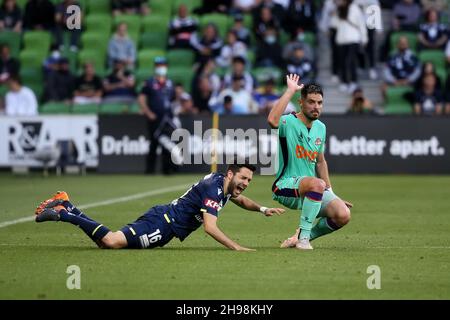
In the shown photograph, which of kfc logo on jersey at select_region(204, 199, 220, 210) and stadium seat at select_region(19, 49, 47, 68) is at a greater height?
stadium seat at select_region(19, 49, 47, 68)

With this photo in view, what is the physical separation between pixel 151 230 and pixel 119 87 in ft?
53.1

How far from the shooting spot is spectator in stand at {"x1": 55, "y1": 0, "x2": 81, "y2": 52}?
2941 cm

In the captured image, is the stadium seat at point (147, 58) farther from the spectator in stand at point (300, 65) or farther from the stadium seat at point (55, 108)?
the spectator in stand at point (300, 65)

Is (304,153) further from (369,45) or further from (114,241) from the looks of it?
(369,45)

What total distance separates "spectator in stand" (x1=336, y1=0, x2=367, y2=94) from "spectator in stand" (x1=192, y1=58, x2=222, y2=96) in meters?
2.89

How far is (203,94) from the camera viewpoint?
88.8ft

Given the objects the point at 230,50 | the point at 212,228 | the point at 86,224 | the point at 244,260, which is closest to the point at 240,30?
the point at 230,50

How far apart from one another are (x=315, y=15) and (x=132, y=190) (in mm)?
9393

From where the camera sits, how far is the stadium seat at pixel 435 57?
27.5m

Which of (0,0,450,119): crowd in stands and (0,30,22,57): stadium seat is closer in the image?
(0,0,450,119): crowd in stands

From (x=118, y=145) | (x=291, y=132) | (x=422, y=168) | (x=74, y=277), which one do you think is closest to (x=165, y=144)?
(x=118, y=145)

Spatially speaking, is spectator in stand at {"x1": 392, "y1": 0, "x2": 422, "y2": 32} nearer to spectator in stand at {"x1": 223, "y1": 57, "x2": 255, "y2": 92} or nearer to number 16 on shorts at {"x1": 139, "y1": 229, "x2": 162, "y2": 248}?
spectator in stand at {"x1": 223, "y1": 57, "x2": 255, "y2": 92}

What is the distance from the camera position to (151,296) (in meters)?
9.14

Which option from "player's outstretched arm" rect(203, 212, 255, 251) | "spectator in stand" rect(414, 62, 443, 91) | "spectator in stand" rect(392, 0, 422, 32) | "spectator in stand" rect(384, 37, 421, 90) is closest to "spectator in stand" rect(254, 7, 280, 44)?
"spectator in stand" rect(392, 0, 422, 32)
